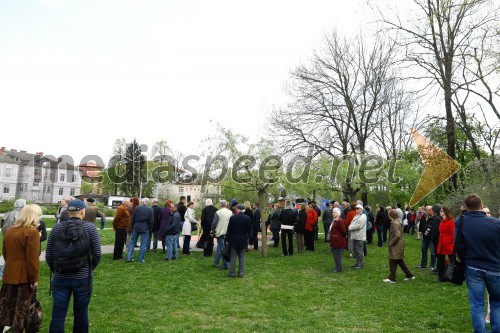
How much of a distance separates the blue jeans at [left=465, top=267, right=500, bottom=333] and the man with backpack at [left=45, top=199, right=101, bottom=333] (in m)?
5.04

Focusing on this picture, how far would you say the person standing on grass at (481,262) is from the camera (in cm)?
486

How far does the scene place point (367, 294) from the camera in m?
8.23

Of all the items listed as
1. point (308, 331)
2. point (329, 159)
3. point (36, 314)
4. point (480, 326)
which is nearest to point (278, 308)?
point (308, 331)

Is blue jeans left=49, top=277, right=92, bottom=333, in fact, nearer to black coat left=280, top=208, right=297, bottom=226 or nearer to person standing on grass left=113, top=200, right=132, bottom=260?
person standing on grass left=113, top=200, right=132, bottom=260

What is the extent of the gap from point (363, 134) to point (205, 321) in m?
21.4

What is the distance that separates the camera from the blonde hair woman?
4.63 m

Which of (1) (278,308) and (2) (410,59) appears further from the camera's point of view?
(2) (410,59)

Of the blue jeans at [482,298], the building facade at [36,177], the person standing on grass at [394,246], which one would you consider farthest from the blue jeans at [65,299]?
the building facade at [36,177]

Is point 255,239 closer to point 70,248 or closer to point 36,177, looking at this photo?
point 70,248

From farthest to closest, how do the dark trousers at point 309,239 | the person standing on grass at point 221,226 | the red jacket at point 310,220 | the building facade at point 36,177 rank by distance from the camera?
the building facade at point 36,177 < the dark trousers at point 309,239 < the red jacket at point 310,220 < the person standing on grass at point 221,226

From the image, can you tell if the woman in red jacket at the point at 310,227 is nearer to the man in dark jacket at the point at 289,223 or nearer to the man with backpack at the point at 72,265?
the man in dark jacket at the point at 289,223

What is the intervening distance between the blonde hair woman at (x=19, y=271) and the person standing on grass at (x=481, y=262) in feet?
19.1

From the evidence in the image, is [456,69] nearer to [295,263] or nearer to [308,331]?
[295,263]

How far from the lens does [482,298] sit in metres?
4.89
